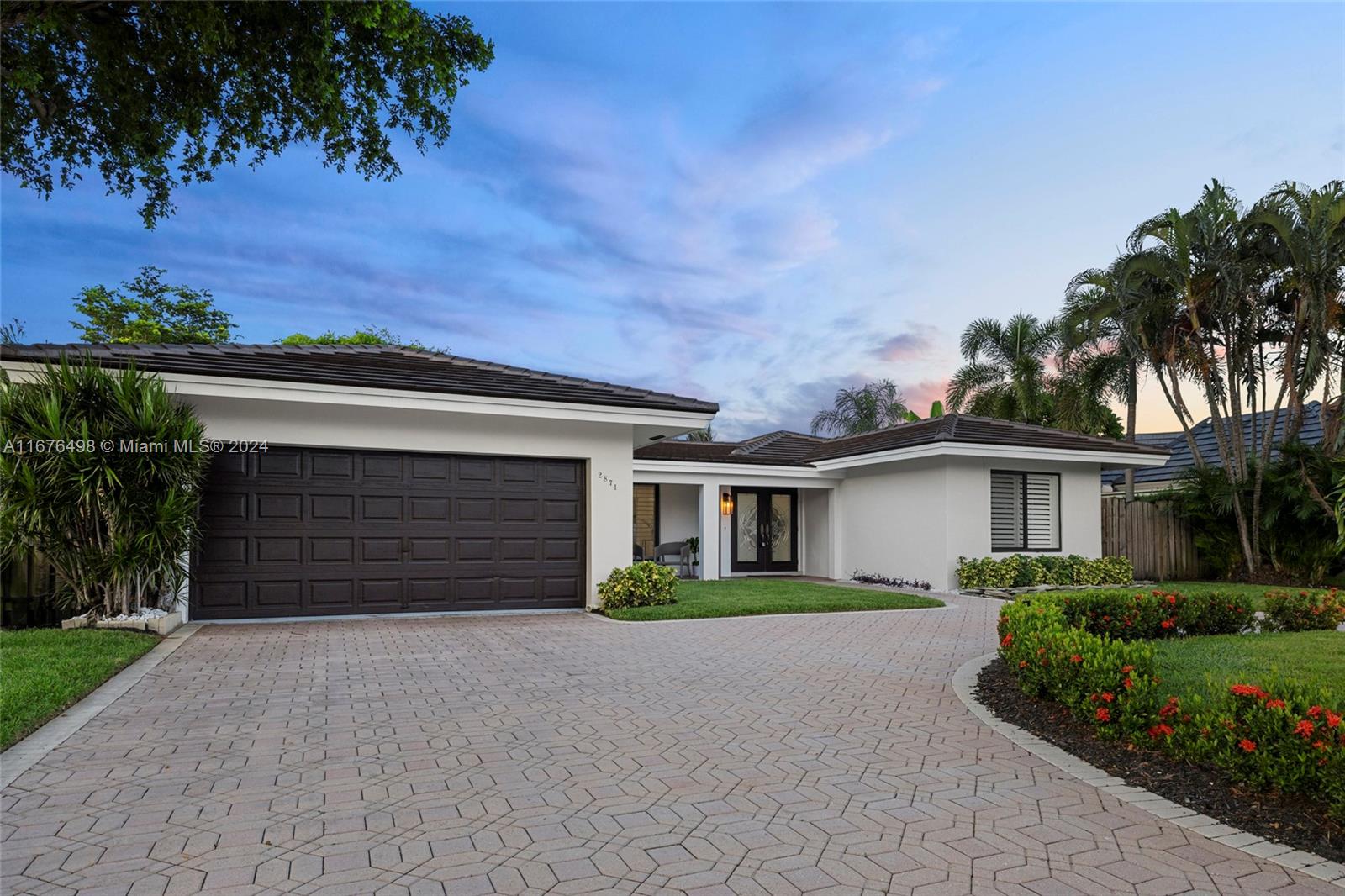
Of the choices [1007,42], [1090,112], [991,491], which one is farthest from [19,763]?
[991,491]

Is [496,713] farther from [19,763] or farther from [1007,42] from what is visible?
[1007,42]

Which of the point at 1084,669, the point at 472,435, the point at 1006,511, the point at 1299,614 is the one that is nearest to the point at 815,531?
the point at 1006,511

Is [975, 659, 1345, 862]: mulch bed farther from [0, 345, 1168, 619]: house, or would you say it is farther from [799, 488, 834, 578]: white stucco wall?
[799, 488, 834, 578]: white stucco wall

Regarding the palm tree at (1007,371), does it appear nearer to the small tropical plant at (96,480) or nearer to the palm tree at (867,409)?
the palm tree at (867,409)

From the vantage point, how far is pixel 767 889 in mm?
3023

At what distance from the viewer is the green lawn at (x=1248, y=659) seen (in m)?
5.97

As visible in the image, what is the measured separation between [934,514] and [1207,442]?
13.8m

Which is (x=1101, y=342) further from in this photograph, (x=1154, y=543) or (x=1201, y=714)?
(x=1201, y=714)

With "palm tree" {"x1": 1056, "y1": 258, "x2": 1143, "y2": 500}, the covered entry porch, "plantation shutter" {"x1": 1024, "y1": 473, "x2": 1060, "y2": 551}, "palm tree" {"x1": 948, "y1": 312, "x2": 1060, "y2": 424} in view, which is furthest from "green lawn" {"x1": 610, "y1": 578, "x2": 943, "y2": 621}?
"palm tree" {"x1": 948, "y1": 312, "x2": 1060, "y2": 424}

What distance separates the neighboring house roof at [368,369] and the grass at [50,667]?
329cm

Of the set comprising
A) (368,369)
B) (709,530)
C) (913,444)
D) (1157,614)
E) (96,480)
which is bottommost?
(1157,614)

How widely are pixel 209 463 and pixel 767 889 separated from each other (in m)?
10.3

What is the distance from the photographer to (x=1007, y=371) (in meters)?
29.8

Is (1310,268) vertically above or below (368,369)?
above
